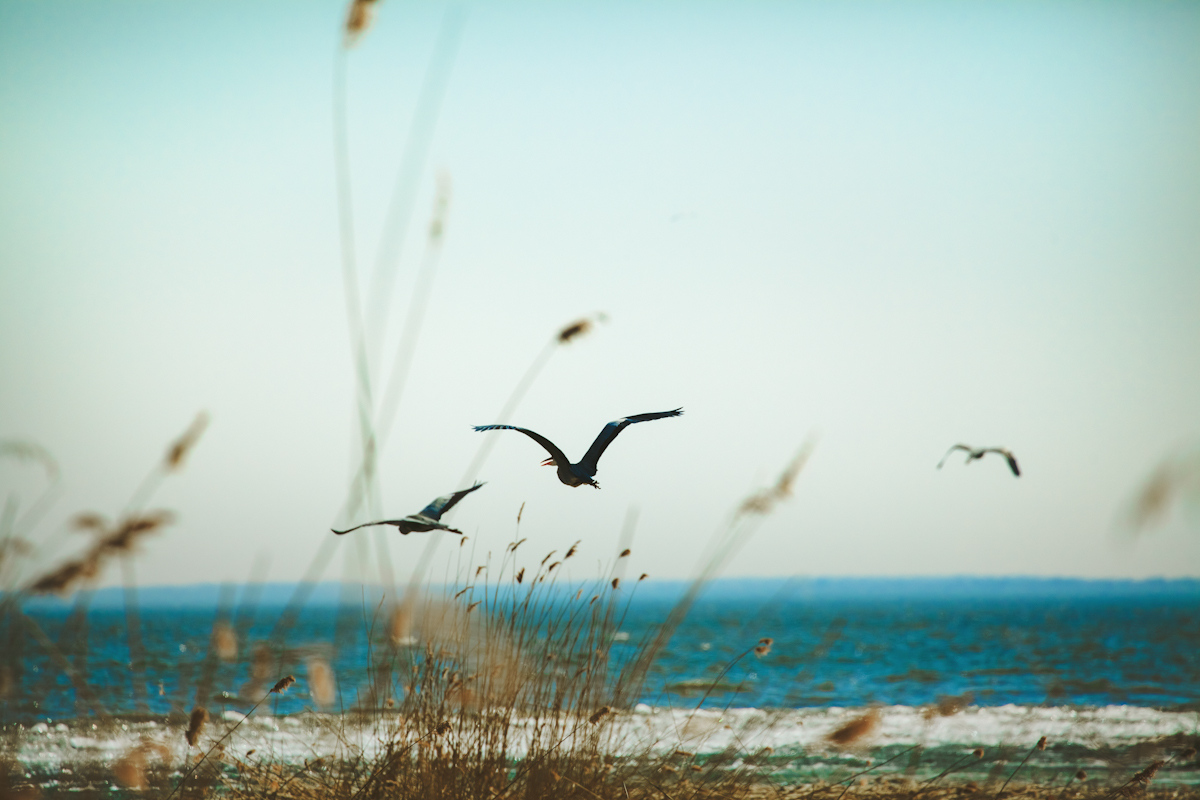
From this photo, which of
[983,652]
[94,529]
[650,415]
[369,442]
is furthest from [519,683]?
[983,652]

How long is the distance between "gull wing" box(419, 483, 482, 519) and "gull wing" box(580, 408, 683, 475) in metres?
0.57

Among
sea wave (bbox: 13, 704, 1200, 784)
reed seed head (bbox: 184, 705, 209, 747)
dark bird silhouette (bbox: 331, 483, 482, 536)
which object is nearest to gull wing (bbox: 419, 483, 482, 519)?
dark bird silhouette (bbox: 331, 483, 482, 536)

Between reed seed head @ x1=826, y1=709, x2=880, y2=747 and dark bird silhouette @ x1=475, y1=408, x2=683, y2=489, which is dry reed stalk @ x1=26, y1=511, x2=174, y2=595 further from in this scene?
reed seed head @ x1=826, y1=709, x2=880, y2=747

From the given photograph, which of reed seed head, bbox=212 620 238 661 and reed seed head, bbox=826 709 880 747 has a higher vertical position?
reed seed head, bbox=212 620 238 661

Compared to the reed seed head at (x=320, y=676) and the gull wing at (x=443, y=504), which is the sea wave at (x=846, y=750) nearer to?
the reed seed head at (x=320, y=676)

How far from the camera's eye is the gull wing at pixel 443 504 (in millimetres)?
2193

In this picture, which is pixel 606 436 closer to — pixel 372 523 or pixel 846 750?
pixel 372 523

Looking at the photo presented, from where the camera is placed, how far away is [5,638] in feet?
6.56

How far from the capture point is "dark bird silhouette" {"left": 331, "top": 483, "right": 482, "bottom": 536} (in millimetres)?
1962

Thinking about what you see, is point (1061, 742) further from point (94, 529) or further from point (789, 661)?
point (789, 661)

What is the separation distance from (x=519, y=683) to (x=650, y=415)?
1.11 meters

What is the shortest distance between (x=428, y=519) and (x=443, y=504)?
0.22m

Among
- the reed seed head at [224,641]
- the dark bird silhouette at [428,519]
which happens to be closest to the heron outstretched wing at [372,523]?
the dark bird silhouette at [428,519]

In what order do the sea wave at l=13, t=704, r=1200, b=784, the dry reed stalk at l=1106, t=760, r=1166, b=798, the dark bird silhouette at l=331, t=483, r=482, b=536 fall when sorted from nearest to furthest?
the dark bird silhouette at l=331, t=483, r=482, b=536
the dry reed stalk at l=1106, t=760, r=1166, b=798
the sea wave at l=13, t=704, r=1200, b=784
